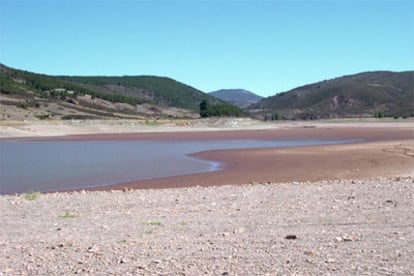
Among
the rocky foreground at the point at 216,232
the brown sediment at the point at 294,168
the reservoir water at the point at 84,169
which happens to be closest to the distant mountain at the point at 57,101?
the reservoir water at the point at 84,169

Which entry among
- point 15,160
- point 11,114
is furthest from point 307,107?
point 15,160

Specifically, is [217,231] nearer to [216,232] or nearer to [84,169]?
[216,232]

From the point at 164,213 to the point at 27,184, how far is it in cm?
1103

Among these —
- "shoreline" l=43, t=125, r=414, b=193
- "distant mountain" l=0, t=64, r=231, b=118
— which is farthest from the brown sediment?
"distant mountain" l=0, t=64, r=231, b=118

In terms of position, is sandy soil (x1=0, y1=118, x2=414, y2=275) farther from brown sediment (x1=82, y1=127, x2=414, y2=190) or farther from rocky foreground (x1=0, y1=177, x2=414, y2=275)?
brown sediment (x1=82, y1=127, x2=414, y2=190)

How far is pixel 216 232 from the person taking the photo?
9.31 m

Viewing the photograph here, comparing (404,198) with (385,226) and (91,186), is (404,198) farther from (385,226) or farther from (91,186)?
(91,186)

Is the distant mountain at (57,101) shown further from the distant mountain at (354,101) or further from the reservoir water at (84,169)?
the reservoir water at (84,169)

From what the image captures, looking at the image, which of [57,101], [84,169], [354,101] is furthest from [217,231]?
[354,101]

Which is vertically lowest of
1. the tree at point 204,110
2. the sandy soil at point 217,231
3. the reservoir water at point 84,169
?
the reservoir water at point 84,169

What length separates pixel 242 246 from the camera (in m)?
7.99

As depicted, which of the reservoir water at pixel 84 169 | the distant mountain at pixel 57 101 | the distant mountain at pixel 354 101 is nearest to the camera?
the reservoir water at pixel 84 169

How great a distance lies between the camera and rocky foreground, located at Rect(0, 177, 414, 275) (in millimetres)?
6973

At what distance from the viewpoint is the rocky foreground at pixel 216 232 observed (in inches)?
275
